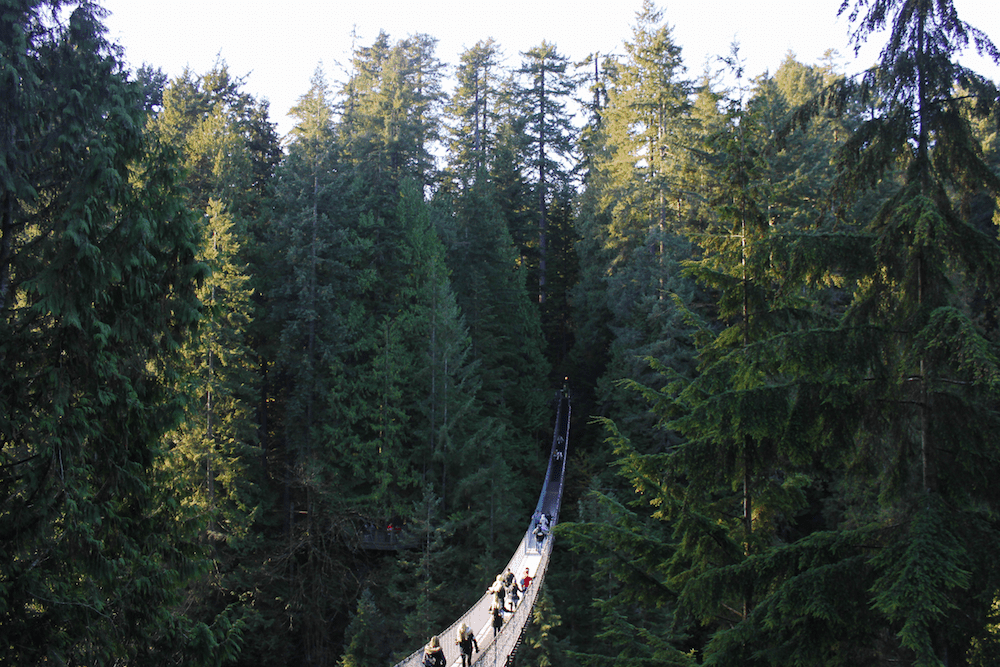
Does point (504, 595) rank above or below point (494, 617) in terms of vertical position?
above

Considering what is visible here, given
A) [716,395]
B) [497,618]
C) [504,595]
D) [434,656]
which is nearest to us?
[716,395]

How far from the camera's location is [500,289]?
26.8 metres

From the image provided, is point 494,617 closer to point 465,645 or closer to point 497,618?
point 497,618

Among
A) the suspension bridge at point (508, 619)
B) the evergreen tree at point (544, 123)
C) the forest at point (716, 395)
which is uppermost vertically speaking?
the evergreen tree at point (544, 123)

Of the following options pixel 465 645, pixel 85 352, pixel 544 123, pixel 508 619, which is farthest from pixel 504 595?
pixel 544 123

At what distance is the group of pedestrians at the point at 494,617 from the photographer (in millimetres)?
9469

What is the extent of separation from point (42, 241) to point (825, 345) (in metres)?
6.28

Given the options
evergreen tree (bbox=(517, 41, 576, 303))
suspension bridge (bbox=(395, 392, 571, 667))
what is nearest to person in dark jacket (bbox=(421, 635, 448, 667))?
suspension bridge (bbox=(395, 392, 571, 667))

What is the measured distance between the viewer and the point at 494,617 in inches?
475

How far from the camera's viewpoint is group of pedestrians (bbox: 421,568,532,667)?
9469 millimetres

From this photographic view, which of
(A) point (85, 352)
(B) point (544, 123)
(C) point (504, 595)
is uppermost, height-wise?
(B) point (544, 123)

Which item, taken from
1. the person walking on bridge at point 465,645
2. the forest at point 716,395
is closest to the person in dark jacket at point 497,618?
the forest at point 716,395

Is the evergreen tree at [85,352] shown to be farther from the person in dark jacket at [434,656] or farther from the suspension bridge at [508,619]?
the suspension bridge at [508,619]

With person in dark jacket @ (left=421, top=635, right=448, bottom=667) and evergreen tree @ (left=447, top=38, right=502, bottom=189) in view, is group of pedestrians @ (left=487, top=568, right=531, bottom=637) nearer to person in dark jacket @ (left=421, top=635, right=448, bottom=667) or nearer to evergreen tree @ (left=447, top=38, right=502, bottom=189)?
person in dark jacket @ (left=421, top=635, right=448, bottom=667)
